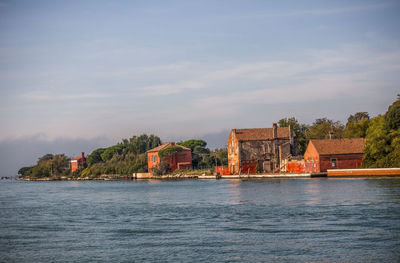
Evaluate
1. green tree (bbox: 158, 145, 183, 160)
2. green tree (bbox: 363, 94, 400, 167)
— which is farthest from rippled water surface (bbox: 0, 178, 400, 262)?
green tree (bbox: 158, 145, 183, 160)

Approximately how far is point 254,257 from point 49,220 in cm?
1370

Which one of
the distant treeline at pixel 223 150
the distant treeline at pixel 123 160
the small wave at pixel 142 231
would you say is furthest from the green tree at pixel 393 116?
→ the distant treeline at pixel 123 160

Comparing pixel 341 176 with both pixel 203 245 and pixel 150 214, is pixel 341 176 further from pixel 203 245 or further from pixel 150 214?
pixel 203 245

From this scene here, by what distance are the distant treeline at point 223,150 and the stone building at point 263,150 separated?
25.8 feet

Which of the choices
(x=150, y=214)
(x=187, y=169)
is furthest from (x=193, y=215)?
(x=187, y=169)

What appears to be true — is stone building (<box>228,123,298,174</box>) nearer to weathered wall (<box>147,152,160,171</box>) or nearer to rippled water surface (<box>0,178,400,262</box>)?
weathered wall (<box>147,152,160,171</box>)

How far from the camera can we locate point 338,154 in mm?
56938

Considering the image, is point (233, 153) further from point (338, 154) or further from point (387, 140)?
point (387, 140)

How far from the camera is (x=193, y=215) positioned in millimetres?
24688

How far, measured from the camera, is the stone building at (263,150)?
221 feet

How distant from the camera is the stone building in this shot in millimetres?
67500

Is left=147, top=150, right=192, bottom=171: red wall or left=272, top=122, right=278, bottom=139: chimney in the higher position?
left=272, top=122, right=278, bottom=139: chimney

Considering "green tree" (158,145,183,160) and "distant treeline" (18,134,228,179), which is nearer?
"green tree" (158,145,183,160)

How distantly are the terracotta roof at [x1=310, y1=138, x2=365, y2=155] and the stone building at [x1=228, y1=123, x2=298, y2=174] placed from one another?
922cm
